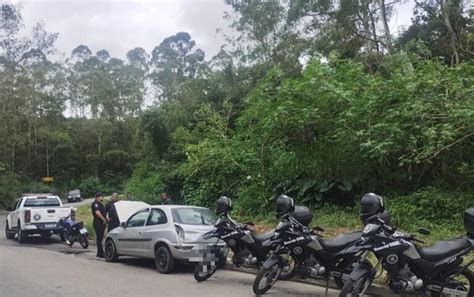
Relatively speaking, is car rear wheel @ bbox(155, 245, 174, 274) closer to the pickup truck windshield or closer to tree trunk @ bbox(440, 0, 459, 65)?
the pickup truck windshield

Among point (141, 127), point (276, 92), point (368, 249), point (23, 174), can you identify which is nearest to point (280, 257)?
point (368, 249)

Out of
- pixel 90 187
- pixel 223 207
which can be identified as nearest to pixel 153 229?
pixel 223 207

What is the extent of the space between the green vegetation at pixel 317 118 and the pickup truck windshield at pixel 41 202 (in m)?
5.01

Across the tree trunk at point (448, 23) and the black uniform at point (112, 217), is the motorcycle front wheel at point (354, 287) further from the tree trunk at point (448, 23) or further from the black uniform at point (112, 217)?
the tree trunk at point (448, 23)

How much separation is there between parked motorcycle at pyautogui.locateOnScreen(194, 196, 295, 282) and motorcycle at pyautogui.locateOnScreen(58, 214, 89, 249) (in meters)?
→ 7.06

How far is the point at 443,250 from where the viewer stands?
21.9ft

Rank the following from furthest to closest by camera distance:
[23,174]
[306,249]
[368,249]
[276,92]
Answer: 1. [23,174]
2. [276,92]
3. [306,249]
4. [368,249]

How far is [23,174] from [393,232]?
5735 centimetres

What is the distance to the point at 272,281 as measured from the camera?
8117 millimetres

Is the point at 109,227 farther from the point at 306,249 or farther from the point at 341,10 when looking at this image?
the point at 341,10

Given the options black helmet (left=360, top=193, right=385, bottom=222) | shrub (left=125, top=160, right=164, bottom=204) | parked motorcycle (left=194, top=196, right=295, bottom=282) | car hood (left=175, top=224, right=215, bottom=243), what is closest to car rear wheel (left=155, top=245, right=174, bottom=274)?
car hood (left=175, top=224, right=215, bottom=243)

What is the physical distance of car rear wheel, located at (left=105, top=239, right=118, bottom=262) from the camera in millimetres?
12305

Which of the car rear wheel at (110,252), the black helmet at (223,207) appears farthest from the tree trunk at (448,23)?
the car rear wheel at (110,252)

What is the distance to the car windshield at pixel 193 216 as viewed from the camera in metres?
10.6
